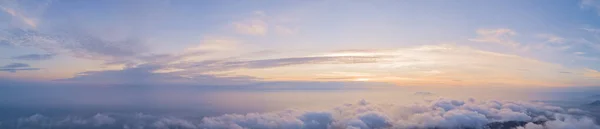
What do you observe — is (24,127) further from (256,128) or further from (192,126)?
(256,128)

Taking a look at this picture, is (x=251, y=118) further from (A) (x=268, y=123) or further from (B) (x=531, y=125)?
(B) (x=531, y=125)

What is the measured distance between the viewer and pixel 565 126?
175m

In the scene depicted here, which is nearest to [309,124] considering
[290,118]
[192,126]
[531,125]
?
[290,118]

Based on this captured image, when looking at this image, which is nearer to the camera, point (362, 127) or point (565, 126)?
point (565, 126)

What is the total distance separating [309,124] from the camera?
642 ft

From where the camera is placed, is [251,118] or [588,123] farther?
[251,118]

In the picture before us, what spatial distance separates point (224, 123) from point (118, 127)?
64230 mm

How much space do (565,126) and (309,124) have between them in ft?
460

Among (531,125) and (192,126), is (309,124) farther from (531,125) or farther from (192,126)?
(531,125)

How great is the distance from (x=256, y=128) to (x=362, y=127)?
6297 cm

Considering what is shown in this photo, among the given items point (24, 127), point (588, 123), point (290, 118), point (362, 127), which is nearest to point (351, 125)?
point (362, 127)

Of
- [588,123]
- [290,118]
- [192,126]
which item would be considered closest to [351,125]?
[290,118]

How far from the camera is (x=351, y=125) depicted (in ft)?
641

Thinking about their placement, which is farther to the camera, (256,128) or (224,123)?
(224,123)
